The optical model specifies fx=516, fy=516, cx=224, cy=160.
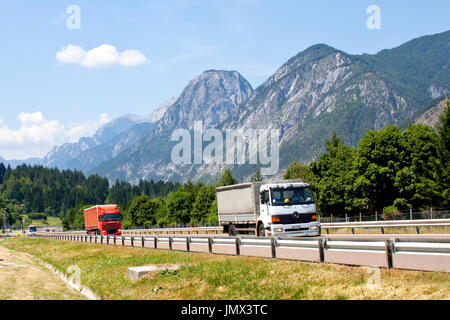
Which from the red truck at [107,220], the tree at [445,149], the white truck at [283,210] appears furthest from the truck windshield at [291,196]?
the red truck at [107,220]

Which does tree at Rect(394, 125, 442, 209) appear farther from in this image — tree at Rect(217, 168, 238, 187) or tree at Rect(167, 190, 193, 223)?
tree at Rect(167, 190, 193, 223)

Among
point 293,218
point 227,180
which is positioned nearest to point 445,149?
point 293,218

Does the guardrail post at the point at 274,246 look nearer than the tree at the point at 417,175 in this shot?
Yes

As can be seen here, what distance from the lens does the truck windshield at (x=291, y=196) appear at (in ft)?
93.9

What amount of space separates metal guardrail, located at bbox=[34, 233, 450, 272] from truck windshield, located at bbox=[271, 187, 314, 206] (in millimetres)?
4568

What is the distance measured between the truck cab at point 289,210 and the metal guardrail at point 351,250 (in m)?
3.86

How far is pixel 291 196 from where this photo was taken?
94.4 feet

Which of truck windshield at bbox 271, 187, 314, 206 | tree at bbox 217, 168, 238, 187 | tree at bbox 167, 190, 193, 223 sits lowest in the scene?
tree at bbox 167, 190, 193, 223

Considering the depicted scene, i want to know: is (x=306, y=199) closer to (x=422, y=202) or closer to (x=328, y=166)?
(x=422, y=202)

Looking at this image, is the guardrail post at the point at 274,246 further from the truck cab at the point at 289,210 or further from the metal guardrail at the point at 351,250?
the truck cab at the point at 289,210

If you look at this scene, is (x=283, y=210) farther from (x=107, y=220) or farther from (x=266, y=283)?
(x=107, y=220)

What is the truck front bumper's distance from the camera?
90.7 ft

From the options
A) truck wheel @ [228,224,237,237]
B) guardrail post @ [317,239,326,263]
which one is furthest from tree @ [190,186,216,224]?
guardrail post @ [317,239,326,263]

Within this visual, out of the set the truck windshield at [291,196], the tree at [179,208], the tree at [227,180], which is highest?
the tree at [227,180]
